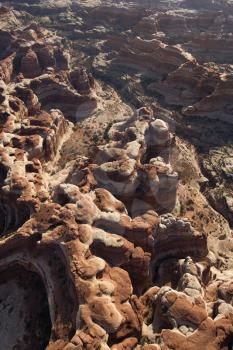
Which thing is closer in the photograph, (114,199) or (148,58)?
(114,199)

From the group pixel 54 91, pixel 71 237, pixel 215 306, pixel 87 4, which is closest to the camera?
pixel 215 306

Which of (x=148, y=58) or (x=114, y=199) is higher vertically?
(x=114, y=199)

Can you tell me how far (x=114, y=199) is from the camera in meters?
50.9

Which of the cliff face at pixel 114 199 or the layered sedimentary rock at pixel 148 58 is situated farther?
the layered sedimentary rock at pixel 148 58

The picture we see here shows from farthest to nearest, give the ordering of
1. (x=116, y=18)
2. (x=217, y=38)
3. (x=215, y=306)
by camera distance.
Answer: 1. (x=116, y=18)
2. (x=217, y=38)
3. (x=215, y=306)

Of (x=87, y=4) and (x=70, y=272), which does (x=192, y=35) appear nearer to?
(x=87, y=4)

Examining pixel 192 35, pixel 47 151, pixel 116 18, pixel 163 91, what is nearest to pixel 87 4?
pixel 116 18

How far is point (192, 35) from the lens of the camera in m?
131

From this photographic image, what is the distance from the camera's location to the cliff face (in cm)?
3775

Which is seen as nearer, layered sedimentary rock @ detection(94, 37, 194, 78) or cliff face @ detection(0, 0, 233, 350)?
cliff face @ detection(0, 0, 233, 350)

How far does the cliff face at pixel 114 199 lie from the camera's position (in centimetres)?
3775

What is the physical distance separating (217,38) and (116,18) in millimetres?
40445

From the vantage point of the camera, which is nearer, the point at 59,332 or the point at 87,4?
the point at 59,332

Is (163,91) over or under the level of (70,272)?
under
